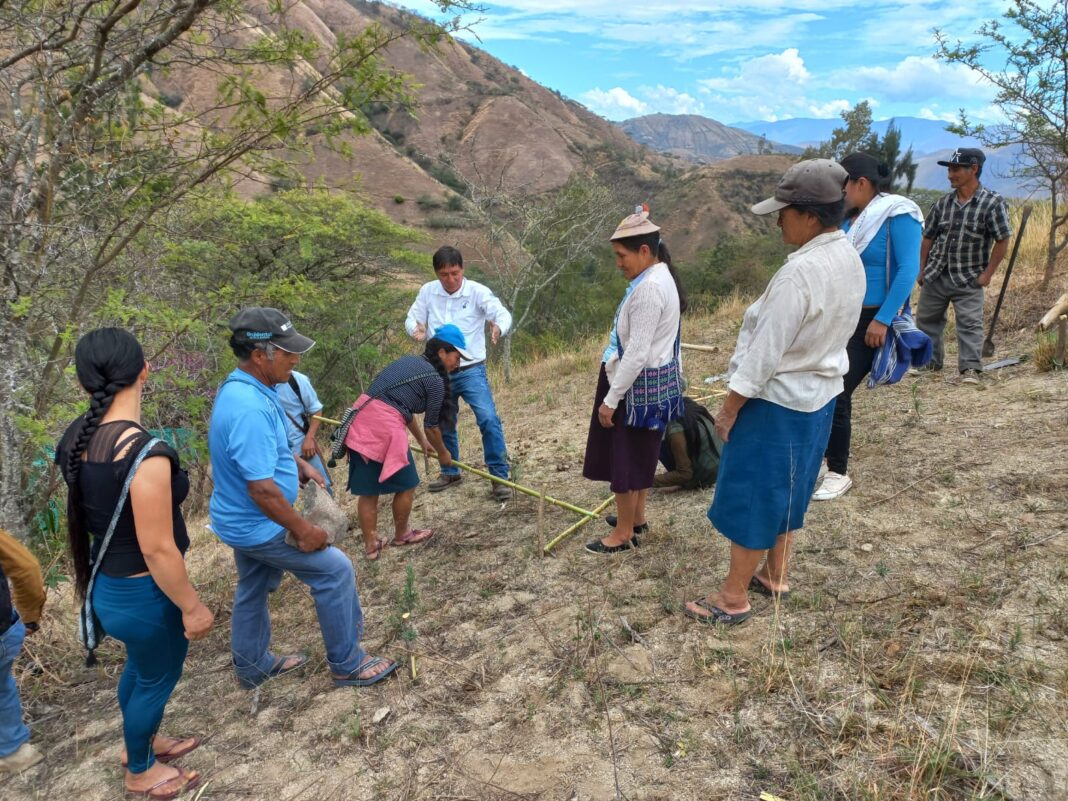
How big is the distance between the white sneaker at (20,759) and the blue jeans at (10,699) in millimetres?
16

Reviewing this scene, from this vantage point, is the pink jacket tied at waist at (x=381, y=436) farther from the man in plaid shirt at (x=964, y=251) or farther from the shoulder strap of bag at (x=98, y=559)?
the man in plaid shirt at (x=964, y=251)

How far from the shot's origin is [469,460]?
18.7 ft

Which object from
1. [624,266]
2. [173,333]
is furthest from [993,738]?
[173,333]

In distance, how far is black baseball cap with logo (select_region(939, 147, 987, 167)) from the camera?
4598 millimetres

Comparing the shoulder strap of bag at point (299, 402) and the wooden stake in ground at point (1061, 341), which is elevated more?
the wooden stake in ground at point (1061, 341)

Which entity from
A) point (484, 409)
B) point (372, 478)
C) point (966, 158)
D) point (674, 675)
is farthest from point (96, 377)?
point (966, 158)

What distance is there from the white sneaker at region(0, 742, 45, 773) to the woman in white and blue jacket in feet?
12.8

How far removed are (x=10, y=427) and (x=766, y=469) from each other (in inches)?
127

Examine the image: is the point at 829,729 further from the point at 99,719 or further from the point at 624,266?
the point at 99,719

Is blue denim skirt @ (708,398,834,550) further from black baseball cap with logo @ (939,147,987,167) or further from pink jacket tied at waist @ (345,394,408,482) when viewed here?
black baseball cap with logo @ (939,147,987,167)

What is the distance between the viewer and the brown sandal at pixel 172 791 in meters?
2.21

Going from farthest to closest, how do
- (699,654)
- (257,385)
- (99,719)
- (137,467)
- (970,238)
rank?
(970,238)
(99,719)
(699,654)
(257,385)
(137,467)

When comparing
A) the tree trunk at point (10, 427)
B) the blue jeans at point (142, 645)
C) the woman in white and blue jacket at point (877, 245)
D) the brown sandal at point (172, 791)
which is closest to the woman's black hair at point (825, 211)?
the woman in white and blue jacket at point (877, 245)

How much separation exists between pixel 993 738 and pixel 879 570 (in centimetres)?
95
